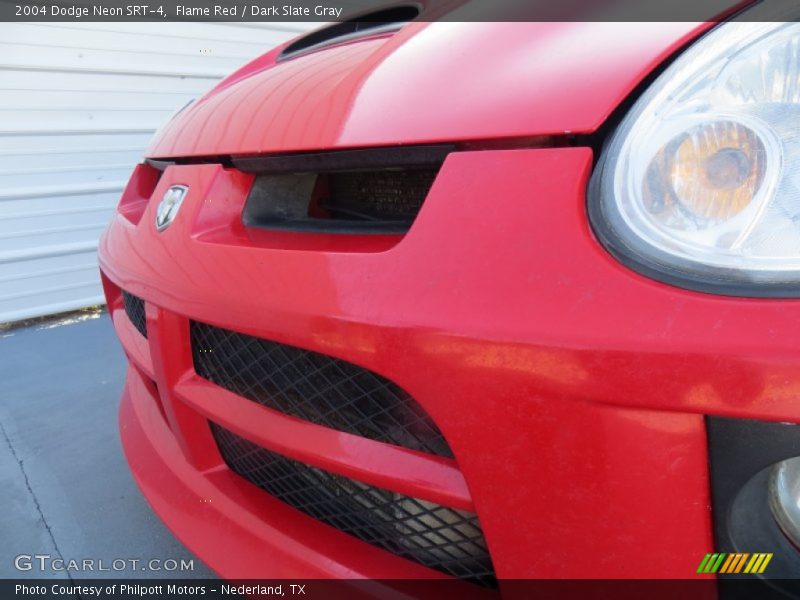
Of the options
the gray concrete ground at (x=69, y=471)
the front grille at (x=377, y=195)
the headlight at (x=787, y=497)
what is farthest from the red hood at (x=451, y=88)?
the gray concrete ground at (x=69, y=471)

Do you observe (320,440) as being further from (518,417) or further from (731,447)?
(731,447)

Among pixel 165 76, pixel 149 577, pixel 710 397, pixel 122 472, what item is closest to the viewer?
pixel 710 397

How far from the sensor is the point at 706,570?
646 mm

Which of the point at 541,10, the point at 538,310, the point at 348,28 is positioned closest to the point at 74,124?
the point at 348,28

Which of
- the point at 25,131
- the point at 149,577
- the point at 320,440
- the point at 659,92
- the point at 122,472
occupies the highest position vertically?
the point at 659,92

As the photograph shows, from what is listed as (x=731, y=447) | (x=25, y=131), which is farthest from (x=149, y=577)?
(x=25, y=131)

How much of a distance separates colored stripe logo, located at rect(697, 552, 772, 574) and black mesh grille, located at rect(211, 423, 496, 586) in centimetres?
29

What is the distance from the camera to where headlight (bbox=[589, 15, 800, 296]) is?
0.60m

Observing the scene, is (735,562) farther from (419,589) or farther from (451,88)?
(451,88)

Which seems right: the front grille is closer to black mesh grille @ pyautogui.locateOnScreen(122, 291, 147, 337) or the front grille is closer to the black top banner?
the black top banner

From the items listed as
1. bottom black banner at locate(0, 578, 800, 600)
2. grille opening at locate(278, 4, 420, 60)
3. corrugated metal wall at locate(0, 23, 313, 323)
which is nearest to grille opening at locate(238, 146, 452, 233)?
grille opening at locate(278, 4, 420, 60)

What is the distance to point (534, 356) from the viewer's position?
0.64 metres

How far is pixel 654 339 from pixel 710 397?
7 cm

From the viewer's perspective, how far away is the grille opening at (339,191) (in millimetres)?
910
